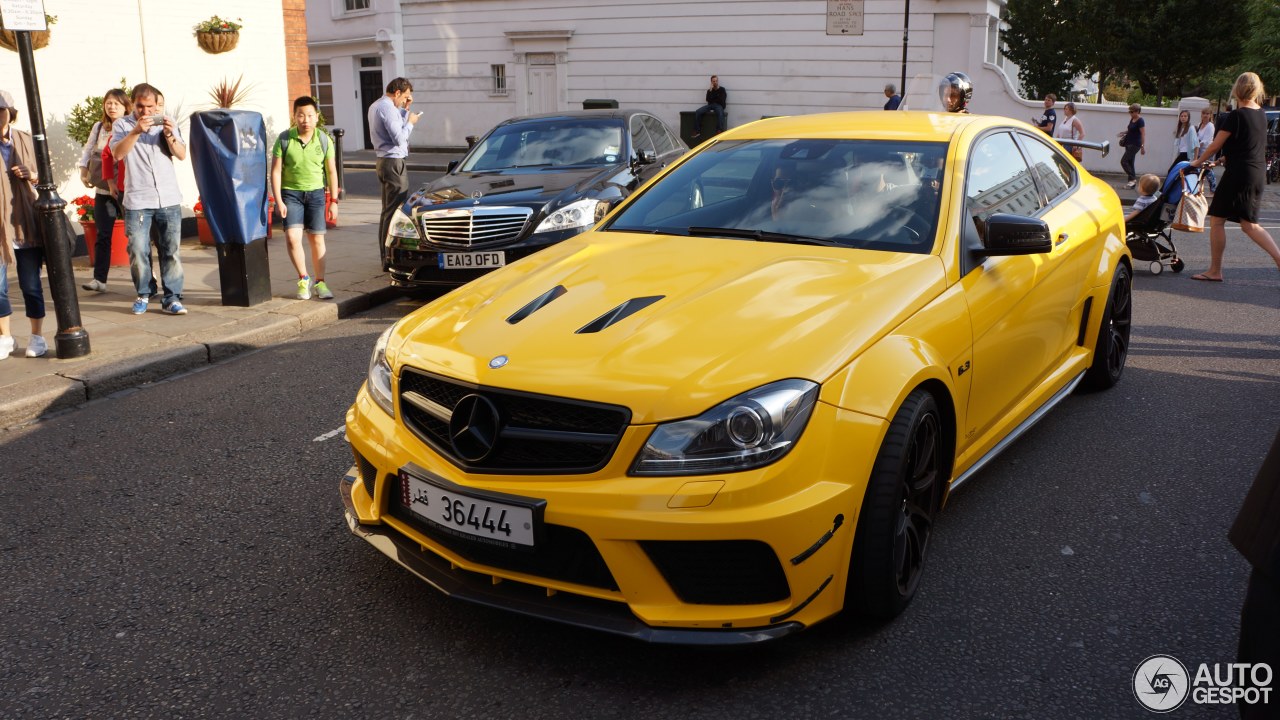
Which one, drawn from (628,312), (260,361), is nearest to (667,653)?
(628,312)

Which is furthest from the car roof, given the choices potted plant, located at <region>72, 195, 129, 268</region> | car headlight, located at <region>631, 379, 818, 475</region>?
potted plant, located at <region>72, 195, 129, 268</region>

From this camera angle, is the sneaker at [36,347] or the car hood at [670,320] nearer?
the car hood at [670,320]

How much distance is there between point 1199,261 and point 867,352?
10.00m

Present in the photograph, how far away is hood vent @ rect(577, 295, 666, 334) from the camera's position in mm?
3342

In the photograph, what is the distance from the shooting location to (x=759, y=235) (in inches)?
167

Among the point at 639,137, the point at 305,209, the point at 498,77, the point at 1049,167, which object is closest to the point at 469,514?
the point at 1049,167

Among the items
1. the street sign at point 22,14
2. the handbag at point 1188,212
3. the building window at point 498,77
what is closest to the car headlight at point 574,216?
the street sign at point 22,14

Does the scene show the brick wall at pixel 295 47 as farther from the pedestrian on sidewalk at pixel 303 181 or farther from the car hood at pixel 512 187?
the car hood at pixel 512 187

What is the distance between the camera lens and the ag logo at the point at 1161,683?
9.79ft

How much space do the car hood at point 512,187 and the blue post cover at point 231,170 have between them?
1246mm

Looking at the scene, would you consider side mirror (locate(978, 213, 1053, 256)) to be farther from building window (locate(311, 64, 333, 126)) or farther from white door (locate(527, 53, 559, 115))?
building window (locate(311, 64, 333, 126))

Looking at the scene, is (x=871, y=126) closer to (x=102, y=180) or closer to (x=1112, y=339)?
(x=1112, y=339)

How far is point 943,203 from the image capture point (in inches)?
160

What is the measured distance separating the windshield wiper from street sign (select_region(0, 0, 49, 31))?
4.61 metres
